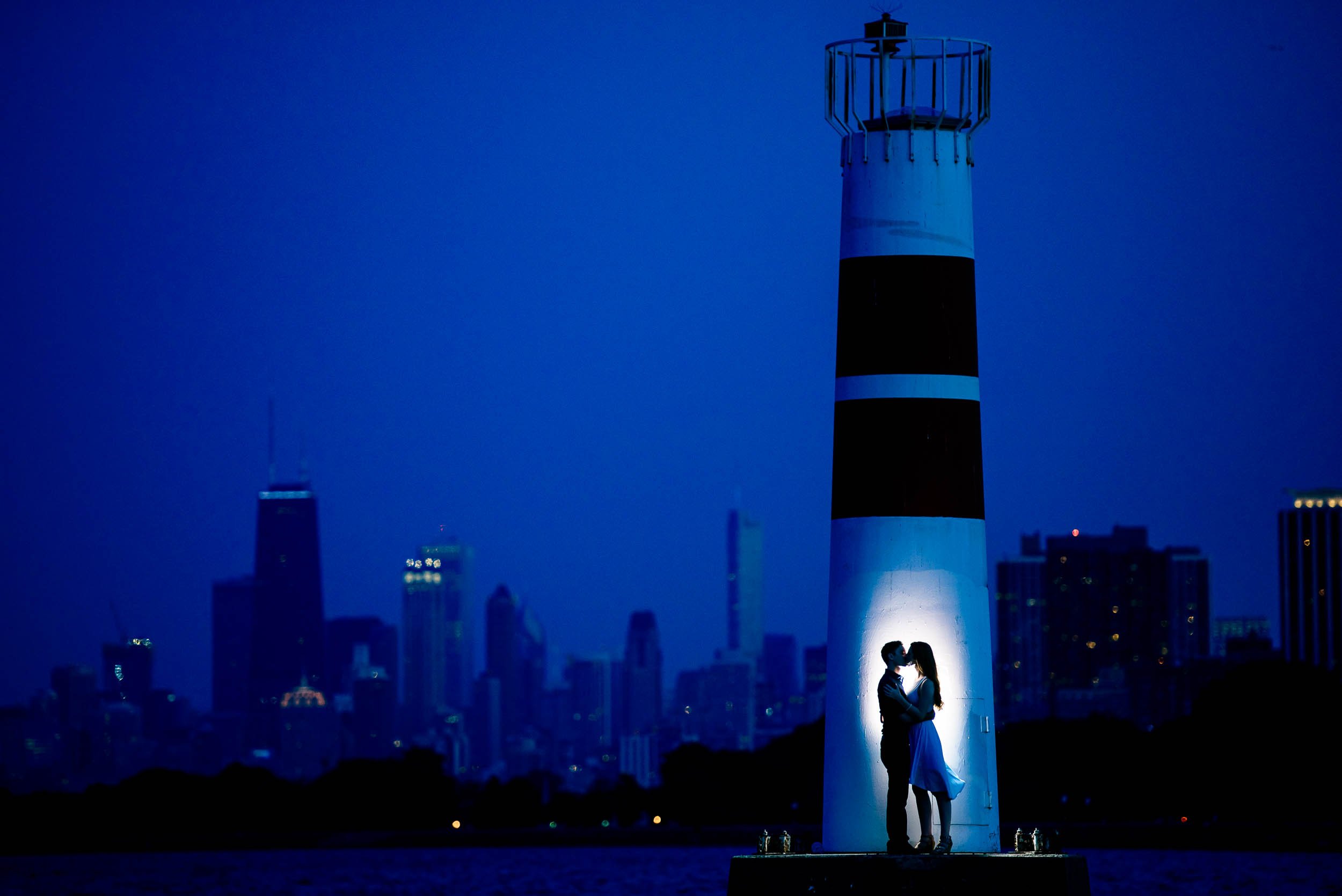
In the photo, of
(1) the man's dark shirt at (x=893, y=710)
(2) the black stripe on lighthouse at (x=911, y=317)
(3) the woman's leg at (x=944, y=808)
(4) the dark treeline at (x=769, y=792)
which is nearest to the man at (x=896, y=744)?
(1) the man's dark shirt at (x=893, y=710)

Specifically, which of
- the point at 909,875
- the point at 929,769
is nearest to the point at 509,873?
the point at 929,769

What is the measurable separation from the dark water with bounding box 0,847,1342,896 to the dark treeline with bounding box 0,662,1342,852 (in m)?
13.9

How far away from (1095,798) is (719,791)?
2395cm

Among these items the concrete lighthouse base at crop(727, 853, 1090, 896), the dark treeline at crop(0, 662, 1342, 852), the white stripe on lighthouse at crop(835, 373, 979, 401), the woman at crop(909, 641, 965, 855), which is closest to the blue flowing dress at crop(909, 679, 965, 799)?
the woman at crop(909, 641, 965, 855)

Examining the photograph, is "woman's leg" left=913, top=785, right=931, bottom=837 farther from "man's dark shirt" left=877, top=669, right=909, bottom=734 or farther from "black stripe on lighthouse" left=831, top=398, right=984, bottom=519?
"black stripe on lighthouse" left=831, top=398, right=984, bottom=519

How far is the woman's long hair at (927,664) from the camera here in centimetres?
1931

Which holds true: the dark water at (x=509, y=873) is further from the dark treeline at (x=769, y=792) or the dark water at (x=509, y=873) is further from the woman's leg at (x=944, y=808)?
the woman's leg at (x=944, y=808)

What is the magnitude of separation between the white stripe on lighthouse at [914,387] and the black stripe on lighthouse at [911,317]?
Answer: 44 millimetres

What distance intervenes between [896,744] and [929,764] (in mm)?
370

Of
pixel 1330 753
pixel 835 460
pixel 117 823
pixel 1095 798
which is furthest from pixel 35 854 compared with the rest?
pixel 835 460

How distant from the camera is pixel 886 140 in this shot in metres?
19.8

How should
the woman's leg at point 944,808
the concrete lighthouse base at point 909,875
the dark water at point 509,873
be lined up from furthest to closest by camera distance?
1. the dark water at point 509,873
2. the woman's leg at point 944,808
3. the concrete lighthouse base at point 909,875

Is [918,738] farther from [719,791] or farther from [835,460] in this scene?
[719,791]

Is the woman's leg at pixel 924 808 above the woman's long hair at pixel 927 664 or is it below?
below
